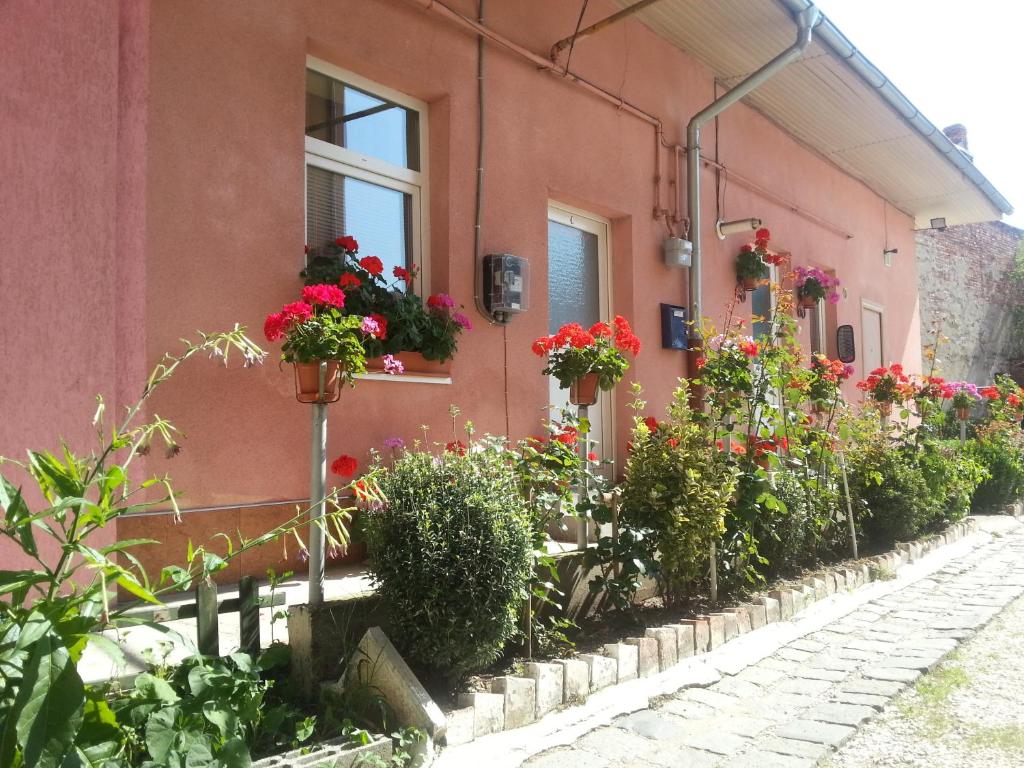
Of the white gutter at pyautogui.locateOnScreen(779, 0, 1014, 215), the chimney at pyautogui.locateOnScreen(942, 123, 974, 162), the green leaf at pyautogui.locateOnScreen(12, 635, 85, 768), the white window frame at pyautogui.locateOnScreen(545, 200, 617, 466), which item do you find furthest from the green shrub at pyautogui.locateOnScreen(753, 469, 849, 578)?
the chimney at pyautogui.locateOnScreen(942, 123, 974, 162)

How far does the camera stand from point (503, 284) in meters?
5.12

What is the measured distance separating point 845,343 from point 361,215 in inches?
277

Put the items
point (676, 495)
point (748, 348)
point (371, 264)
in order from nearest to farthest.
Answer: point (676, 495), point (371, 264), point (748, 348)

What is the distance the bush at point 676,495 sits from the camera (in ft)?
12.7

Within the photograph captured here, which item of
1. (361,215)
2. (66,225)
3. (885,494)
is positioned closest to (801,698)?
(885,494)

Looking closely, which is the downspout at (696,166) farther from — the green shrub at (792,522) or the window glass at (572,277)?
the green shrub at (792,522)

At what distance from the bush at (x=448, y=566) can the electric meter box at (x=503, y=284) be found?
7.43 feet

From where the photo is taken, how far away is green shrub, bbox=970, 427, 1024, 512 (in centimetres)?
877

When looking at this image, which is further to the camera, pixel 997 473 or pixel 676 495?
pixel 997 473

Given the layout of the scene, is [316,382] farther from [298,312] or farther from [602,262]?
[602,262]

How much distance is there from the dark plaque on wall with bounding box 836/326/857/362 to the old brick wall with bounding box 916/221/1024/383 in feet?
13.1

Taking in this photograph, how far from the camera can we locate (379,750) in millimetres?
2484

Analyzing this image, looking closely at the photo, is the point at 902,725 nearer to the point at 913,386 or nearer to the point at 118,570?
the point at 118,570

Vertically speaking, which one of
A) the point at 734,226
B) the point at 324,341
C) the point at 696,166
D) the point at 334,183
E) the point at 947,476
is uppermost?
the point at 696,166
